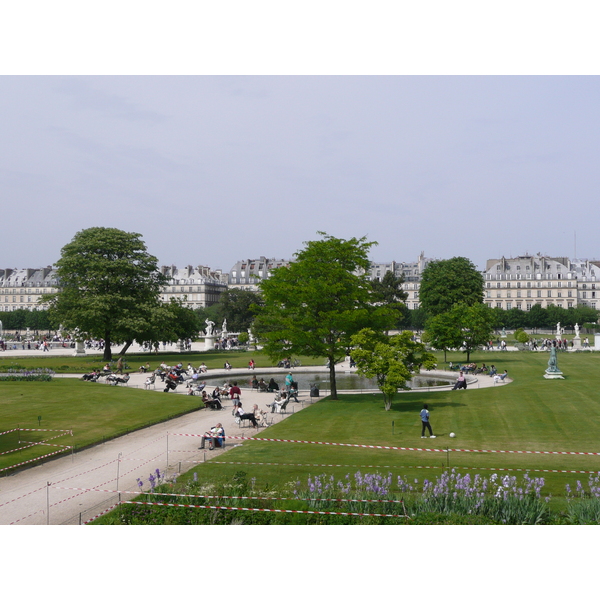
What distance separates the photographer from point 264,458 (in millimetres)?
18219

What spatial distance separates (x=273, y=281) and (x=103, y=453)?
15.7m

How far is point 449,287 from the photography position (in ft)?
244

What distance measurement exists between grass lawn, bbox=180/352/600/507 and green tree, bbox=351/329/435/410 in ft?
4.01

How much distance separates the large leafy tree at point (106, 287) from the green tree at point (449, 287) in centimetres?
3234

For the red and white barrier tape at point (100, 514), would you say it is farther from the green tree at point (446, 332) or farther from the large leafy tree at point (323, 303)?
the green tree at point (446, 332)

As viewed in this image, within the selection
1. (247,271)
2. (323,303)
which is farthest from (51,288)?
(323,303)

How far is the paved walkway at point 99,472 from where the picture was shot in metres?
13.2

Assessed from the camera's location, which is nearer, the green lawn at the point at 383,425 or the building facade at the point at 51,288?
the green lawn at the point at 383,425

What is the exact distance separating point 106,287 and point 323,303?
1177 inches

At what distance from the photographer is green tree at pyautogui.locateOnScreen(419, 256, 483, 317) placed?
7244cm

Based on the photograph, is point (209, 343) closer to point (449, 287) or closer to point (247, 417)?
point (449, 287)

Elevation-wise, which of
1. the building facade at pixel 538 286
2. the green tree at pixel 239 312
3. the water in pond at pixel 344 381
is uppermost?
the building facade at pixel 538 286

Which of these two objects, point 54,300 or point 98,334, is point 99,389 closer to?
point 98,334

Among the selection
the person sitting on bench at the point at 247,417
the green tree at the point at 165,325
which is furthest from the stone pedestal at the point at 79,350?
the person sitting on bench at the point at 247,417
